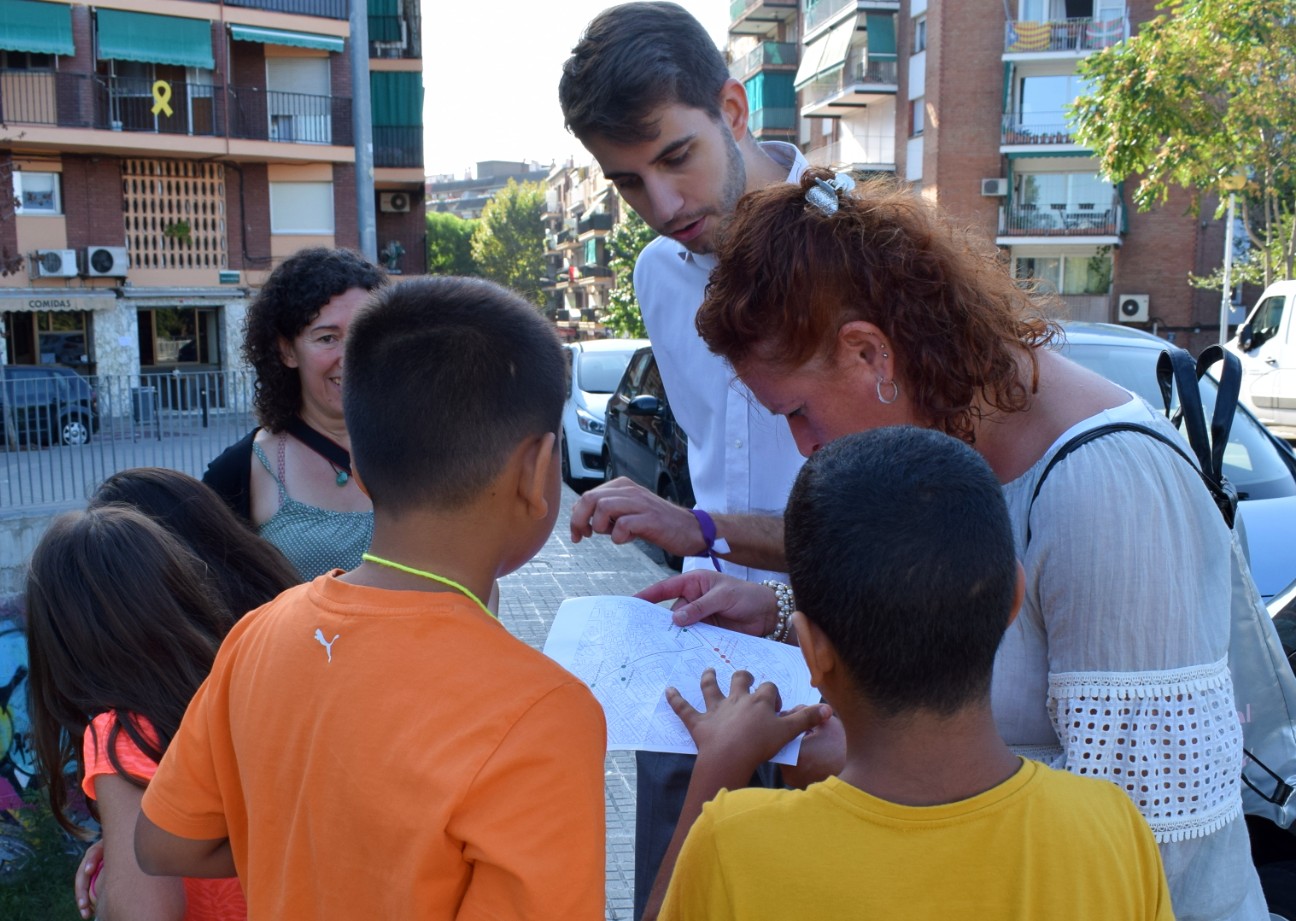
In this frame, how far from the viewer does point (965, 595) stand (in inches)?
52.6

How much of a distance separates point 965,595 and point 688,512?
1.13 m

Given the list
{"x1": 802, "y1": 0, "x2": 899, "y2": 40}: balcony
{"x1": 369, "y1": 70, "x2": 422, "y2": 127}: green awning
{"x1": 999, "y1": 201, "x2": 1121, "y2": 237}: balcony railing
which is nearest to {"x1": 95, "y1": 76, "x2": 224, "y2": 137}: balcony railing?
{"x1": 369, "y1": 70, "x2": 422, "y2": 127}: green awning

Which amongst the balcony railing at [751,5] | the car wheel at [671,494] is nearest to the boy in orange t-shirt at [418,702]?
the car wheel at [671,494]

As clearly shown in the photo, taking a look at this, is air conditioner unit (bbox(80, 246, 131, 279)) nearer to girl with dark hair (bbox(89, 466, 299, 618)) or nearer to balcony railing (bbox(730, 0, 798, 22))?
girl with dark hair (bbox(89, 466, 299, 618))

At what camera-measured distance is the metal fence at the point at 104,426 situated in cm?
766

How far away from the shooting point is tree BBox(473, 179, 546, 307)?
212 ft

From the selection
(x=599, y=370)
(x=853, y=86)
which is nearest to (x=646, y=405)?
(x=599, y=370)

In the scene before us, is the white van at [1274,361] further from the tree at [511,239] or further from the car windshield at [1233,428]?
the tree at [511,239]

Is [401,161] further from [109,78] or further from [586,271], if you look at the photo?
[586,271]

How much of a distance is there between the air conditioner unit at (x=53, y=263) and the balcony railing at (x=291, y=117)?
512 centimetres

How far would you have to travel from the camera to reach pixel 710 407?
2834mm

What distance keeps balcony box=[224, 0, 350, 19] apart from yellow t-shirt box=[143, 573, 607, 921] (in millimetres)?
28941

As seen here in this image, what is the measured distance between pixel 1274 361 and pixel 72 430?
49.3ft

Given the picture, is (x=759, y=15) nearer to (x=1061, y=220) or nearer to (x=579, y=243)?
(x=1061, y=220)
